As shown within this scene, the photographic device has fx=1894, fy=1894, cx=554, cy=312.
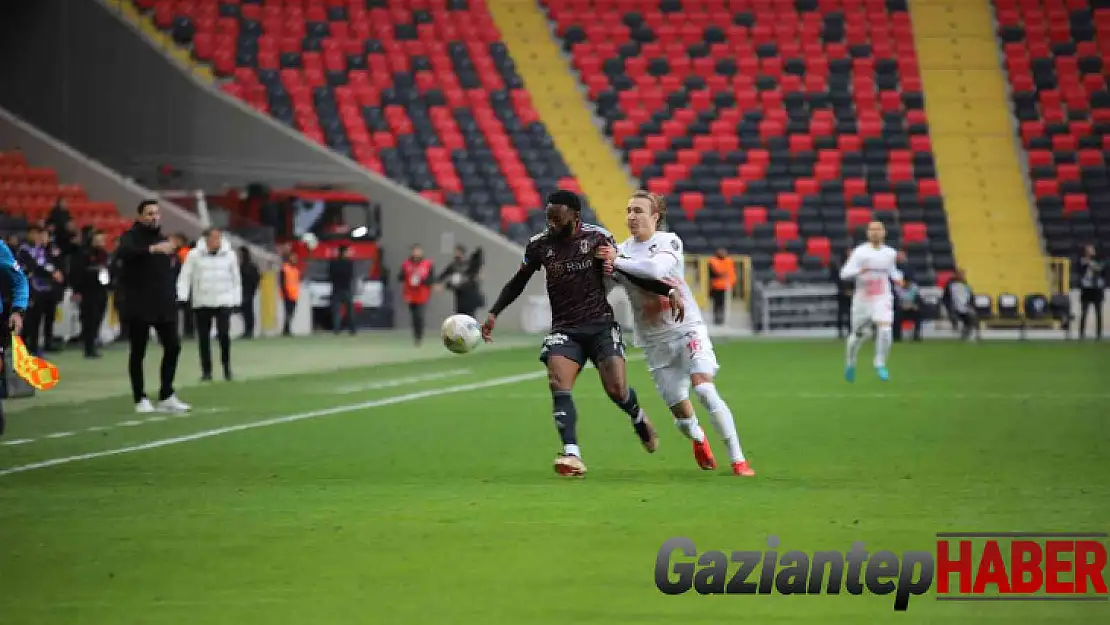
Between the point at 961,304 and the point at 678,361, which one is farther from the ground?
the point at 678,361

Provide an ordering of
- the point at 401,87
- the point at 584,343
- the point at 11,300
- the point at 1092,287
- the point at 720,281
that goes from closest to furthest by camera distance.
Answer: the point at 584,343 < the point at 11,300 < the point at 1092,287 < the point at 720,281 < the point at 401,87

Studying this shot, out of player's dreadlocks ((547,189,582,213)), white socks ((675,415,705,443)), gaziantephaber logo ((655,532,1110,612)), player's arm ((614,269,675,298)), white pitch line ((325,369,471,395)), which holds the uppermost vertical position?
player's dreadlocks ((547,189,582,213))

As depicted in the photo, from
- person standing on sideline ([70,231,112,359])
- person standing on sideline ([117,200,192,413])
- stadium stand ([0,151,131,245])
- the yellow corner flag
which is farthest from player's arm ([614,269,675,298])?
stadium stand ([0,151,131,245])

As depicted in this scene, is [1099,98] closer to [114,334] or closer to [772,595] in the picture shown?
[114,334]

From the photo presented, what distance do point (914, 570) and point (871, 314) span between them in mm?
16864

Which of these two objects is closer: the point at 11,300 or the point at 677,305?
the point at 677,305

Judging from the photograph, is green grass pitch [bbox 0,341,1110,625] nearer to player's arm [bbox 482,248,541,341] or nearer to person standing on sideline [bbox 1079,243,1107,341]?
player's arm [bbox 482,248,541,341]

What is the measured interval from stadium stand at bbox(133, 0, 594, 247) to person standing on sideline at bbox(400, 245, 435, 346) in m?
8.00

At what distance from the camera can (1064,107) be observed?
49.8 meters

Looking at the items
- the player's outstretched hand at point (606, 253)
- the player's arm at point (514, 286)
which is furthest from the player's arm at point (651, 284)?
the player's arm at point (514, 286)

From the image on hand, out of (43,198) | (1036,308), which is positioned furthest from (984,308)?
(43,198)

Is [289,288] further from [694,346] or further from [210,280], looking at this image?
[694,346]

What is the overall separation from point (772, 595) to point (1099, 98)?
1742 inches

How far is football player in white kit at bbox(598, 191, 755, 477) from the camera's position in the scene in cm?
1293
